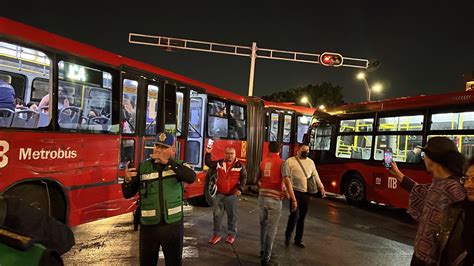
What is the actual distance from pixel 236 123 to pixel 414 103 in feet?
15.5

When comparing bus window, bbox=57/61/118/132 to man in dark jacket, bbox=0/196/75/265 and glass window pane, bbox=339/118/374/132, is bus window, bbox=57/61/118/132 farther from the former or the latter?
glass window pane, bbox=339/118/374/132

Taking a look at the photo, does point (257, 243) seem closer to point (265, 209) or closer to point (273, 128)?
point (265, 209)

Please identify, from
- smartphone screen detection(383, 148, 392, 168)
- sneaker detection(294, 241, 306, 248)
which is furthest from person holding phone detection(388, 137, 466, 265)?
sneaker detection(294, 241, 306, 248)

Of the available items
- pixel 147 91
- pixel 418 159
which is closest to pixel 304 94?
pixel 418 159

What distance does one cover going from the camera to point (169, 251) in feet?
12.9

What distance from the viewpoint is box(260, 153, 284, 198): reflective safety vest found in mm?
5949

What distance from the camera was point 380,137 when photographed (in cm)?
1159

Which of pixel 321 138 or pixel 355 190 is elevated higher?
pixel 321 138

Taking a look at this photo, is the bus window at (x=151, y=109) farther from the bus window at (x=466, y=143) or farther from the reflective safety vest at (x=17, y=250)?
the bus window at (x=466, y=143)

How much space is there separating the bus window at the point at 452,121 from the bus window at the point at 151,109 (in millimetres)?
6615

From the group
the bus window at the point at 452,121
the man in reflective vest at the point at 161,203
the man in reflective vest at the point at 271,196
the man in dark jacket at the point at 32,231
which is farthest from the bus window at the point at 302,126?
the man in dark jacket at the point at 32,231

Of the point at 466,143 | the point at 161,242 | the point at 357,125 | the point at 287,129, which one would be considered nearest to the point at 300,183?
the point at 161,242

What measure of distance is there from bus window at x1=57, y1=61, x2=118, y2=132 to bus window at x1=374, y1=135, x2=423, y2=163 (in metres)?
7.14

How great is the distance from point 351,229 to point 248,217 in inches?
86.8
